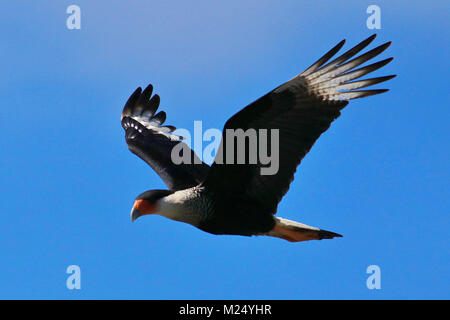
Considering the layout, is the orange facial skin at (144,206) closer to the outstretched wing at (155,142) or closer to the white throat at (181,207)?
the white throat at (181,207)

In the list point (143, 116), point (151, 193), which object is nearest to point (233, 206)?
point (151, 193)

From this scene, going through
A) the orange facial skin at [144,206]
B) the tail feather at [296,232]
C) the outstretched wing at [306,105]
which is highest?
the outstretched wing at [306,105]

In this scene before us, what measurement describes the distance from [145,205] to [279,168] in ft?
5.41

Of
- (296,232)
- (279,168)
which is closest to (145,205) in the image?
(279,168)

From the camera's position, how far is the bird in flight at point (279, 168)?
7.71 metres

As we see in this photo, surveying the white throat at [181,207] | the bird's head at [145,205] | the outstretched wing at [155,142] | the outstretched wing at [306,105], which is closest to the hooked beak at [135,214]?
the bird's head at [145,205]

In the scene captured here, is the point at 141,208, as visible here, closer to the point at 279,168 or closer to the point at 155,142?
the point at 279,168

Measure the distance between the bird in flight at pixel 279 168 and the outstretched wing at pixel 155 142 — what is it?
1049 millimetres

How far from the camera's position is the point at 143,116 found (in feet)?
36.4

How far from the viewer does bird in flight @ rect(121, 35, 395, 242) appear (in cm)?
771

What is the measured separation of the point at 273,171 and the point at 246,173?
32 centimetres

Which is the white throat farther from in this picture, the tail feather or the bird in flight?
the tail feather

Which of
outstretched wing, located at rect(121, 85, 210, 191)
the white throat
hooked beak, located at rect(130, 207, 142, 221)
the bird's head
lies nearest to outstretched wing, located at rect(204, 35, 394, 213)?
the white throat

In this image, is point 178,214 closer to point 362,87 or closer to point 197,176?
point 197,176
